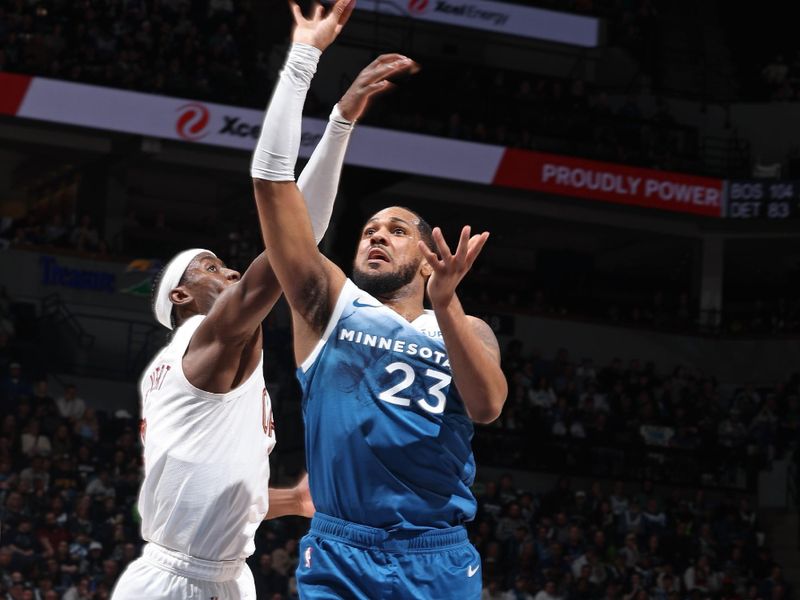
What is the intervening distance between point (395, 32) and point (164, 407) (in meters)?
23.1

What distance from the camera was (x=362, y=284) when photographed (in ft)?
14.6

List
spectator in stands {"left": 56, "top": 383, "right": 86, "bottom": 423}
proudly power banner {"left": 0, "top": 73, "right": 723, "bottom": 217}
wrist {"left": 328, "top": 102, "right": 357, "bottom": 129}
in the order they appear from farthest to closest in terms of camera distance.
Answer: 1. proudly power banner {"left": 0, "top": 73, "right": 723, "bottom": 217}
2. spectator in stands {"left": 56, "top": 383, "right": 86, "bottom": 423}
3. wrist {"left": 328, "top": 102, "right": 357, "bottom": 129}

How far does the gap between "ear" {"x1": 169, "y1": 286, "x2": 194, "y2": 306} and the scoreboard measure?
19.9 metres

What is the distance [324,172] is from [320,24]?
49 cm

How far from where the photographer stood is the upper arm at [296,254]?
13.3 ft

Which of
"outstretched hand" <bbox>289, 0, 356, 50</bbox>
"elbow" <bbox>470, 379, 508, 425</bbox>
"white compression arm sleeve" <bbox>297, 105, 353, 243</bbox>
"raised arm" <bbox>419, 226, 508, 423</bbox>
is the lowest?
"elbow" <bbox>470, 379, 508, 425</bbox>

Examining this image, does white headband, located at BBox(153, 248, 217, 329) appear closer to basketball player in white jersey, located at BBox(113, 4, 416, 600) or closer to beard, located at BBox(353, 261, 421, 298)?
basketball player in white jersey, located at BBox(113, 4, 416, 600)

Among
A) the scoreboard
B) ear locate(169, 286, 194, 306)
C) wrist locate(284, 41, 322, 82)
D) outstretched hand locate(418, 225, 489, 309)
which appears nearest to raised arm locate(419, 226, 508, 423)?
outstretched hand locate(418, 225, 489, 309)

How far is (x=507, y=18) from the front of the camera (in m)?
26.3

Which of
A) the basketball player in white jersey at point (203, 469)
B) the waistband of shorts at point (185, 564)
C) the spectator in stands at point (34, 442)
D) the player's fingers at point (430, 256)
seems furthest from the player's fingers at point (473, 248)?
the spectator in stands at point (34, 442)

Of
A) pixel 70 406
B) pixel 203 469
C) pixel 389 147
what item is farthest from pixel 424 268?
pixel 389 147

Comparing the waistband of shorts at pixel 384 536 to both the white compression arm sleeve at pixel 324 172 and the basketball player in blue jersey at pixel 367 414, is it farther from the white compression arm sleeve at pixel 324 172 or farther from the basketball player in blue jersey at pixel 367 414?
the white compression arm sleeve at pixel 324 172

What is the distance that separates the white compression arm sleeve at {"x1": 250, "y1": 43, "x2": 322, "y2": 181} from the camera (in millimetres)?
4043

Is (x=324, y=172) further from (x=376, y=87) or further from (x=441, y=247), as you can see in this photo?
(x=441, y=247)
